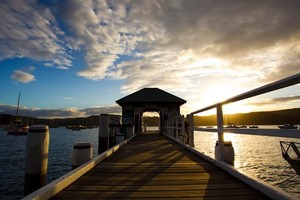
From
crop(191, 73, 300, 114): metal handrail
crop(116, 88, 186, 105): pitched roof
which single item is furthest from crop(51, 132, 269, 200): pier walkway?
crop(116, 88, 186, 105): pitched roof

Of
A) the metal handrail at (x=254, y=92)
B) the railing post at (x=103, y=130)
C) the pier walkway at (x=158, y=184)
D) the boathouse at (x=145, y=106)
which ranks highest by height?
the boathouse at (x=145, y=106)

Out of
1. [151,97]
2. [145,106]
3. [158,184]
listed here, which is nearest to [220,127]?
[158,184]

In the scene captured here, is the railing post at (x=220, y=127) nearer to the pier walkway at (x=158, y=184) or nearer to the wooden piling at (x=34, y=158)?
the pier walkway at (x=158, y=184)

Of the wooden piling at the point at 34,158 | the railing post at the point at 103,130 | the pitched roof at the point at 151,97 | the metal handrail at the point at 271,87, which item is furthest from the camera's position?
the pitched roof at the point at 151,97

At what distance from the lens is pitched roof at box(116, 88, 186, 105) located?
19688 mm

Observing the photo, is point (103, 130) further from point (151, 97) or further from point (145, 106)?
point (151, 97)

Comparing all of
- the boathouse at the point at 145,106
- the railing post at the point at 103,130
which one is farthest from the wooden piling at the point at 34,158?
the boathouse at the point at 145,106

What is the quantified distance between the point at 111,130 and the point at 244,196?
42.7 feet

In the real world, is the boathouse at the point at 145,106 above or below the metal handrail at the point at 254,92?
above

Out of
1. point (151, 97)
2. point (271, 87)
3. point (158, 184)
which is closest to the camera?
point (271, 87)

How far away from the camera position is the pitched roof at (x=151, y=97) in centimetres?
1969

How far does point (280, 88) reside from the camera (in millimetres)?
2230

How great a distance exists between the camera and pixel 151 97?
2041cm

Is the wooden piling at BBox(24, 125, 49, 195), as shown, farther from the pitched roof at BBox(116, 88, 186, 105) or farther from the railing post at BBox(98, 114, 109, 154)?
the pitched roof at BBox(116, 88, 186, 105)
